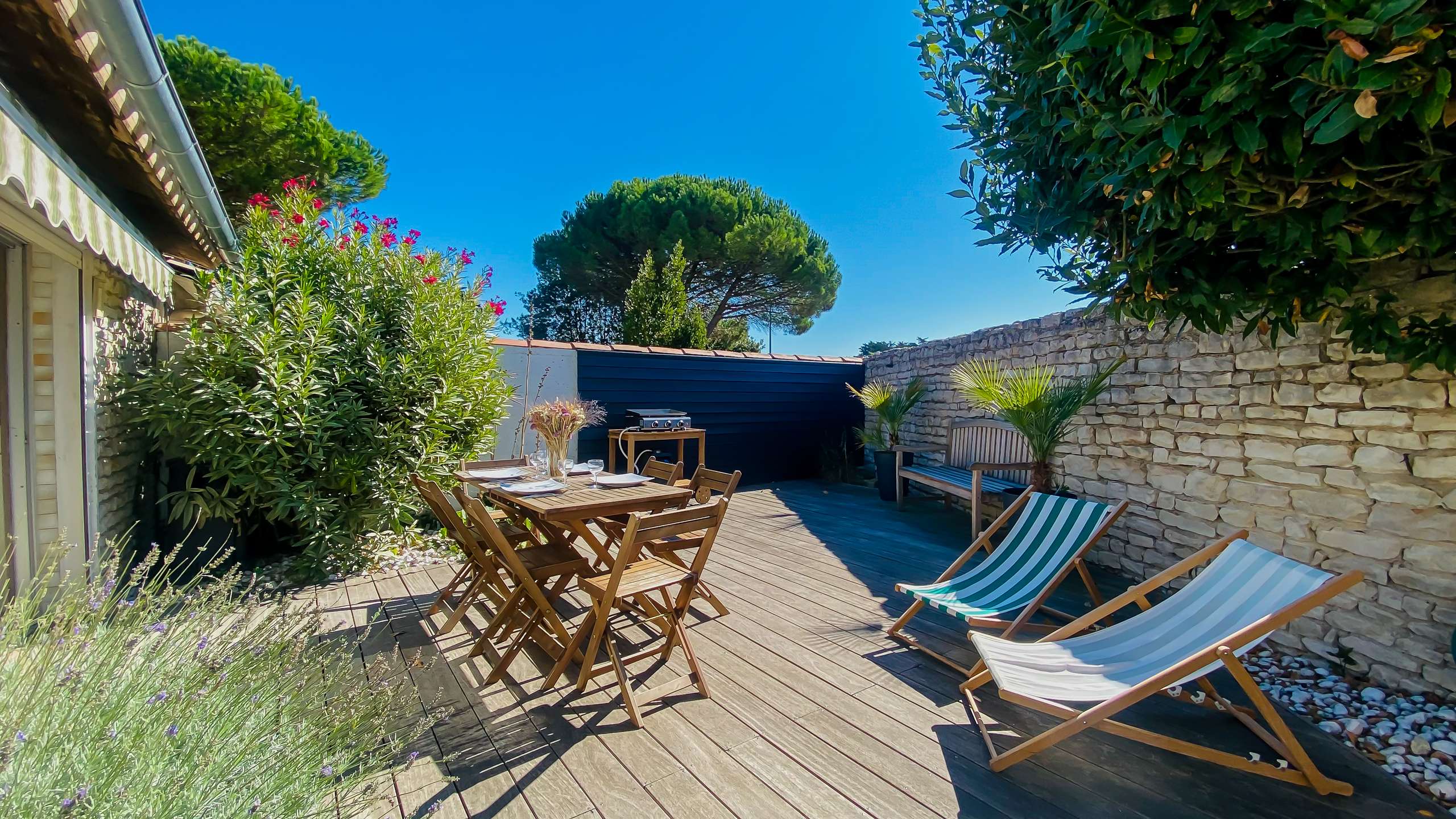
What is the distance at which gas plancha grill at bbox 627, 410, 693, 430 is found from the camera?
24.3 feet

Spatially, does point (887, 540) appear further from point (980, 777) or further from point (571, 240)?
point (571, 240)

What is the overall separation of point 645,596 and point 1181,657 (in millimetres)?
2387

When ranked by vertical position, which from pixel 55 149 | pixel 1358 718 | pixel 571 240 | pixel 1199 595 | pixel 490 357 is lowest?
pixel 1358 718

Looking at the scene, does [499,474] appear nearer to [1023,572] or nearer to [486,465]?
[486,465]

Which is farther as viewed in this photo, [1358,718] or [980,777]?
[1358,718]

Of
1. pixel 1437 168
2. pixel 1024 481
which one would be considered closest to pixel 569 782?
pixel 1437 168

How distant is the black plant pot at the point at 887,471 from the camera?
24.6ft

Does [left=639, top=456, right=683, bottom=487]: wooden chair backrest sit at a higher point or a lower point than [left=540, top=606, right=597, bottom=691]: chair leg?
higher

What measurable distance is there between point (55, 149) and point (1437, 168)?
4.78 m

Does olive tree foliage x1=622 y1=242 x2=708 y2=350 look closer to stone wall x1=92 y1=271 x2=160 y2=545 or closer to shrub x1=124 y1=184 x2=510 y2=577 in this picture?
shrub x1=124 y1=184 x2=510 y2=577

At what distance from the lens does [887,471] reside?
7547 millimetres

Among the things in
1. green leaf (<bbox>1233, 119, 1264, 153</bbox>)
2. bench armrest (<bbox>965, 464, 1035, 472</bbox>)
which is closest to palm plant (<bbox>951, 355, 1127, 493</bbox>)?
bench armrest (<bbox>965, 464, 1035, 472</bbox>)

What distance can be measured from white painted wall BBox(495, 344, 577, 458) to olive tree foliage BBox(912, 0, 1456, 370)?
5405 millimetres

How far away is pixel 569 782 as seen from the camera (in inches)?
82.4
